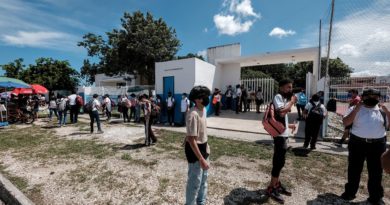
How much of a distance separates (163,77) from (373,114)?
9362 mm

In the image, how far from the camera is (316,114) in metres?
5.49

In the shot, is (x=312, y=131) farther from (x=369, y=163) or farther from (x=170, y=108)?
(x=170, y=108)

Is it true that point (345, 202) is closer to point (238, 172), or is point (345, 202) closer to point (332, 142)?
point (238, 172)

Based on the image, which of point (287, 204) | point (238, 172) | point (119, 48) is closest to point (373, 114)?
point (287, 204)

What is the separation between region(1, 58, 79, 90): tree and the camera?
99.7 feet

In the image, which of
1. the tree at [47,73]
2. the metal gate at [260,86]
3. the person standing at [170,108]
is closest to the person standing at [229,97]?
the metal gate at [260,86]

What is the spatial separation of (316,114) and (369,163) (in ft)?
8.69

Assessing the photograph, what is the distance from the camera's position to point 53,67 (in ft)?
106

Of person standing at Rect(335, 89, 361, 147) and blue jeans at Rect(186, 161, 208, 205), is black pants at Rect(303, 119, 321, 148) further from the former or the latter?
blue jeans at Rect(186, 161, 208, 205)

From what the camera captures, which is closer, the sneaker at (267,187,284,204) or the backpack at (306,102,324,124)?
the sneaker at (267,187,284,204)

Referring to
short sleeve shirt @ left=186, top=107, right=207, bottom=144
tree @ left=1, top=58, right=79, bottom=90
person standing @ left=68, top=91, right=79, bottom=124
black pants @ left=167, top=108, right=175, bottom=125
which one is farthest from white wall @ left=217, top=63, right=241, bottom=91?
tree @ left=1, top=58, right=79, bottom=90

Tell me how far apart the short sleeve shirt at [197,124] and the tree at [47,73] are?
3570 centimetres

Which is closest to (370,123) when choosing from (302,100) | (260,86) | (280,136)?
(280,136)

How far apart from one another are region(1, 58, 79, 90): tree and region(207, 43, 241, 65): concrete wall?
28004 mm
